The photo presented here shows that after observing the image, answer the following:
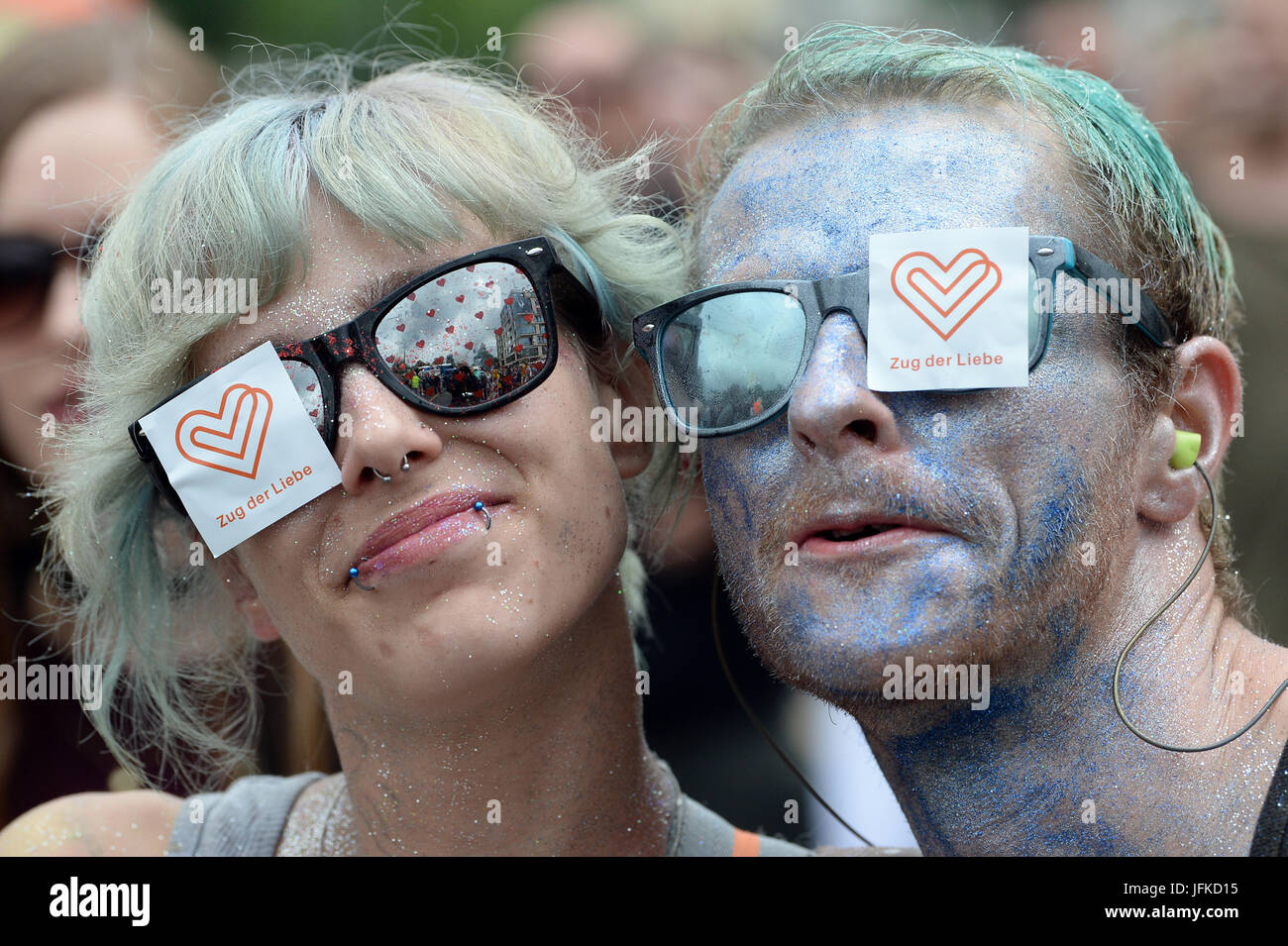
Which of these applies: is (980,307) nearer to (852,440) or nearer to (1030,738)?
(852,440)

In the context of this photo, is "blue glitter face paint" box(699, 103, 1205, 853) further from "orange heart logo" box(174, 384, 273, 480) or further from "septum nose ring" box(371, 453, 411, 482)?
"orange heart logo" box(174, 384, 273, 480)

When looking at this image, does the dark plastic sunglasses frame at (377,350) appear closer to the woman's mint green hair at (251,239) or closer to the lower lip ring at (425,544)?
the woman's mint green hair at (251,239)

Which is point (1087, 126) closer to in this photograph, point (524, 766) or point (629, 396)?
point (629, 396)

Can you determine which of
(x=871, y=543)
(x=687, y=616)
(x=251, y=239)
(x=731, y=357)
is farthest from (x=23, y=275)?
(x=871, y=543)

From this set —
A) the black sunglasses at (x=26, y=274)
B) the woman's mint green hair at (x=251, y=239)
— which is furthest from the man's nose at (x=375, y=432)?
the black sunglasses at (x=26, y=274)

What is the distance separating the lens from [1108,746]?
6.93ft

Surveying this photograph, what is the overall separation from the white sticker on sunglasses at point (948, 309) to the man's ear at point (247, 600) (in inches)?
53.8

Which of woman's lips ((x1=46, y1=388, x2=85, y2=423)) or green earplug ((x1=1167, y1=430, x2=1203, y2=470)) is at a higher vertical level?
green earplug ((x1=1167, y1=430, x2=1203, y2=470))

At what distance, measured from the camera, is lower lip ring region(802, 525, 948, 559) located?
81.0 inches

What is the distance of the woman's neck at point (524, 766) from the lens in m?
2.53

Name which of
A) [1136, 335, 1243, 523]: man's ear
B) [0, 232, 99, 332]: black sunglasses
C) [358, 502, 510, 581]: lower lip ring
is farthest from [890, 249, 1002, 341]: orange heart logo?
[0, 232, 99, 332]: black sunglasses

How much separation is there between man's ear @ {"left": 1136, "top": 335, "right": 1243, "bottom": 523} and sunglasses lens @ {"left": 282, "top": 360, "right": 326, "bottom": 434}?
4.58ft

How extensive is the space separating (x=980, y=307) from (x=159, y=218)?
1509mm
